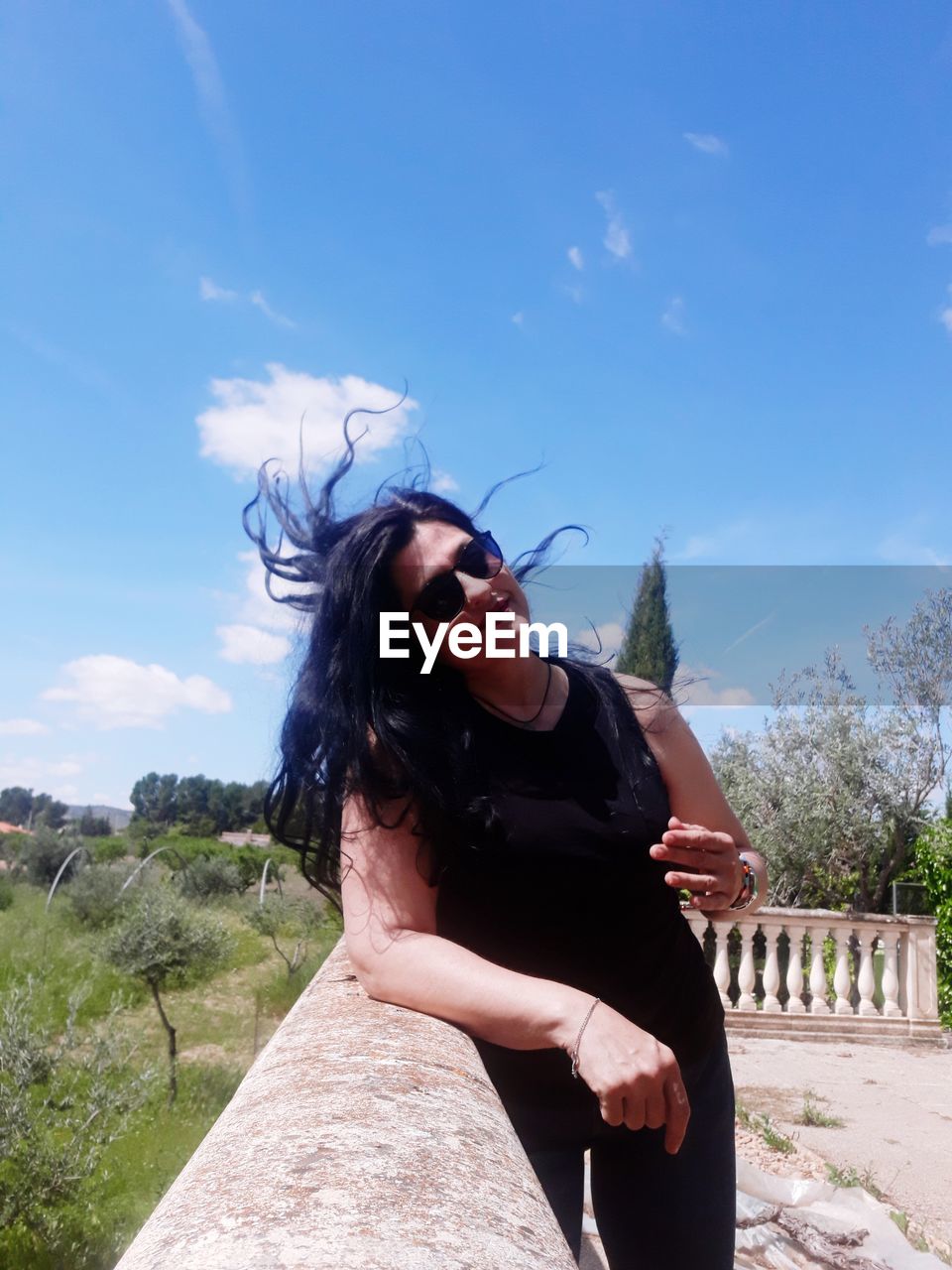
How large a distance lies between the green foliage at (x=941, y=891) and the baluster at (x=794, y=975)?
3.41 ft

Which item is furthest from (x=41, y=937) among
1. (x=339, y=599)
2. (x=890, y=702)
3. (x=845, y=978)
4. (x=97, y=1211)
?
(x=339, y=599)

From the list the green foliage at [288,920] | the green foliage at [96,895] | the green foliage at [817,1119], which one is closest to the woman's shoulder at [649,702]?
the green foliage at [817,1119]

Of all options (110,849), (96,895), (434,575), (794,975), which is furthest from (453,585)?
(110,849)

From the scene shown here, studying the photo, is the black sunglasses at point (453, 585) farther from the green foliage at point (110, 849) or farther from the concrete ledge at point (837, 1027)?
the green foliage at point (110, 849)

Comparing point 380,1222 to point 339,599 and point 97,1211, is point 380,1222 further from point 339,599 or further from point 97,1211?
point 97,1211

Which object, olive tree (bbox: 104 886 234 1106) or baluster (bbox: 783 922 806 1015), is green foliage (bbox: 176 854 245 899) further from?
baluster (bbox: 783 922 806 1015)

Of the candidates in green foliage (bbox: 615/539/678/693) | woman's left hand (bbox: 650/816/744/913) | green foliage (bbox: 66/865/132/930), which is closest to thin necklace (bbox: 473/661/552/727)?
woman's left hand (bbox: 650/816/744/913)

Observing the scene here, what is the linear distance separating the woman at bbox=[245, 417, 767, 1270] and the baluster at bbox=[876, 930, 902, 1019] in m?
6.67

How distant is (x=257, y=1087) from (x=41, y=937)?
1417cm

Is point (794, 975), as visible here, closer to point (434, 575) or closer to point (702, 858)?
point (702, 858)

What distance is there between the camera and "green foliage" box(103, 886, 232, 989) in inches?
371

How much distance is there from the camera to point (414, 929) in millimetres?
1366

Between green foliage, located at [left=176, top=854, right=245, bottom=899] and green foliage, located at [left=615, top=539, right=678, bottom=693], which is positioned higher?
green foliage, located at [left=615, top=539, right=678, bottom=693]

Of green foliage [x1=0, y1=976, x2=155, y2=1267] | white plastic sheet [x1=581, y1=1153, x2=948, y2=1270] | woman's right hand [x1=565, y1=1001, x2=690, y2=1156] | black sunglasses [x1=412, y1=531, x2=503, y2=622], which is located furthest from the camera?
green foliage [x1=0, y1=976, x2=155, y2=1267]
